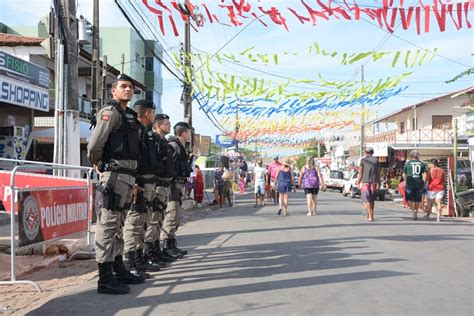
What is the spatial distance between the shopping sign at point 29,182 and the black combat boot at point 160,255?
1649 millimetres

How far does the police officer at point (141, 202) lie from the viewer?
6.19 metres

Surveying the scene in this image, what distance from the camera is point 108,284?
5.33 m

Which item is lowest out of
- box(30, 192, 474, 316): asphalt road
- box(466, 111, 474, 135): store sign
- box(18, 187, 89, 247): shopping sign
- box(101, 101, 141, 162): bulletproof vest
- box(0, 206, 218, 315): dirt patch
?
box(0, 206, 218, 315): dirt patch

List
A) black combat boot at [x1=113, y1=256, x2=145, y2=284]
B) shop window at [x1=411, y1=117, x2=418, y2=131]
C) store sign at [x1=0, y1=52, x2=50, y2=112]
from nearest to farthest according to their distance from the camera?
1. black combat boot at [x1=113, y1=256, x2=145, y2=284]
2. store sign at [x1=0, y1=52, x2=50, y2=112]
3. shop window at [x1=411, y1=117, x2=418, y2=131]

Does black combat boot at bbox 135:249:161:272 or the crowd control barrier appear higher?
the crowd control barrier

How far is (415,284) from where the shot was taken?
569cm

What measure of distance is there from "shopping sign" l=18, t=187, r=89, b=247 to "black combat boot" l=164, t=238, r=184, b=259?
133 cm

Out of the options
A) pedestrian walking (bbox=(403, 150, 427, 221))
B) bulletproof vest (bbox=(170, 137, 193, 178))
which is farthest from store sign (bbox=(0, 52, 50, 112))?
pedestrian walking (bbox=(403, 150, 427, 221))

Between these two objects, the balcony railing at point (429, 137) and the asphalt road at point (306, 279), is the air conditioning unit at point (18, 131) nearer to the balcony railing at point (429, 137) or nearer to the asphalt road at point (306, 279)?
the asphalt road at point (306, 279)

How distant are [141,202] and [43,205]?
1.32 m

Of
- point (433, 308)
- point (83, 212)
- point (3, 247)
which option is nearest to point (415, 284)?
point (433, 308)

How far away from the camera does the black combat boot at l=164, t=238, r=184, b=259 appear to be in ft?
24.9

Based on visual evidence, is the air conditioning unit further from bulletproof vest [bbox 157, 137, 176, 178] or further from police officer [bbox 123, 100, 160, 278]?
police officer [bbox 123, 100, 160, 278]

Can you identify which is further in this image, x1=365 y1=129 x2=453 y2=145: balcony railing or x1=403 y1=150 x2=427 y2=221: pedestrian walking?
x1=365 y1=129 x2=453 y2=145: balcony railing
